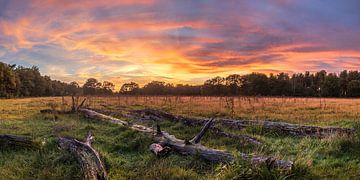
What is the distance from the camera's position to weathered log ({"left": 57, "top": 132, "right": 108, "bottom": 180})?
6.62m

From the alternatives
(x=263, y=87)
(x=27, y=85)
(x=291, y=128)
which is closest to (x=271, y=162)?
(x=291, y=128)

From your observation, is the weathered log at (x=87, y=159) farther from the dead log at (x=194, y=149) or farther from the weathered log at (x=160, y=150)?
the dead log at (x=194, y=149)

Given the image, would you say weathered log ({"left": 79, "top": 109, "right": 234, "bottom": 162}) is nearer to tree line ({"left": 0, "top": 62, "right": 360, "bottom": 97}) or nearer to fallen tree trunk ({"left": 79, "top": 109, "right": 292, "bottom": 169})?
fallen tree trunk ({"left": 79, "top": 109, "right": 292, "bottom": 169})

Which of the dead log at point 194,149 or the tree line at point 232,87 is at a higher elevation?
the tree line at point 232,87

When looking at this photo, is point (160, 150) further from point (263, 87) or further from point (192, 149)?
point (263, 87)

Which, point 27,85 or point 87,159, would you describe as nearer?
point 87,159

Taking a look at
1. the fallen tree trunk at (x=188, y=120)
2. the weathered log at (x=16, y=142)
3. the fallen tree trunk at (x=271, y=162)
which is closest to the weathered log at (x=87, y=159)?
the weathered log at (x=16, y=142)

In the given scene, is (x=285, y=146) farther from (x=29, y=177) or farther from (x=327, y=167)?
(x=29, y=177)

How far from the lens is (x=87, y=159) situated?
24.8 feet

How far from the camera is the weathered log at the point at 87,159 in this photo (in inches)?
261

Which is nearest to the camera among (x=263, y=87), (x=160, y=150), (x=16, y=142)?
(x=160, y=150)

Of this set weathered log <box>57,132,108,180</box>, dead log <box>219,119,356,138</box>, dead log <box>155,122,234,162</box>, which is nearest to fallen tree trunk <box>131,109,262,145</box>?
dead log <box>219,119,356,138</box>

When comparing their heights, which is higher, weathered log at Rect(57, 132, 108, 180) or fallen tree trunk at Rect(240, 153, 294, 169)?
fallen tree trunk at Rect(240, 153, 294, 169)

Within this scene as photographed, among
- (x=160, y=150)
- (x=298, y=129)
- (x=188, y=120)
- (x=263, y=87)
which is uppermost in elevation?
(x=263, y=87)
